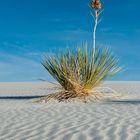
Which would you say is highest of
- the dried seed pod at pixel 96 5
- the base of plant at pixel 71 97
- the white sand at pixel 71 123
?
the dried seed pod at pixel 96 5

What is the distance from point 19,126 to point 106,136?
1.89 metres

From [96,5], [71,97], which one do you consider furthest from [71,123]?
[96,5]

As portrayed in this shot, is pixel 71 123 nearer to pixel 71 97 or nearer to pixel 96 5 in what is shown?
pixel 71 97

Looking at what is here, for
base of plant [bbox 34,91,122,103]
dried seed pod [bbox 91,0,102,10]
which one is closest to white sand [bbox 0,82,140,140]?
base of plant [bbox 34,91,122,103]

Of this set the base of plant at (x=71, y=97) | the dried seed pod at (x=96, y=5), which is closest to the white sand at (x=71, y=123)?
the base of plant at (x=71, y=97)

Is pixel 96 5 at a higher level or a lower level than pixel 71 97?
higher

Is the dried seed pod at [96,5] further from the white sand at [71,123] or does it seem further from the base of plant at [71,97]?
the white sand at [71,123]

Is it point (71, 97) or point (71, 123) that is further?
point (71, 97)

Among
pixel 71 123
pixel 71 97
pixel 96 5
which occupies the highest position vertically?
pixel 96 5

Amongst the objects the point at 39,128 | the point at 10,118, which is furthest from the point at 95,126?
the point at 10,118

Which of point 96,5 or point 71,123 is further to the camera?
point 96,5

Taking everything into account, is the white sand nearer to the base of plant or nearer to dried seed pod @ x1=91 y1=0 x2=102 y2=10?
the base of plant

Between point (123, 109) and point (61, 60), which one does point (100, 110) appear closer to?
point (123, 109)

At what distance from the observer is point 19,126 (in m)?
7.62
